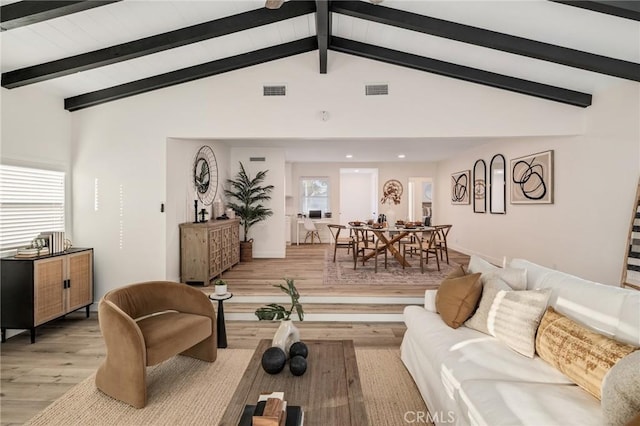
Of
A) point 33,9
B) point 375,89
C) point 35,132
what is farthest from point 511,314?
point 35,132

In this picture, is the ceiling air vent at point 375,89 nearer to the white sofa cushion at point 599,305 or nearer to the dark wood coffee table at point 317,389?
the white sofa cushion at point 599,305

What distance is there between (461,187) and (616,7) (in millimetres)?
6001

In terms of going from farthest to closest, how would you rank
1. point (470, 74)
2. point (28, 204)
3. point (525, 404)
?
point (470, 74)
point (28, 204)
point (525, 404)

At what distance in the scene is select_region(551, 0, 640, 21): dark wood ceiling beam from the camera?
7.48 ft

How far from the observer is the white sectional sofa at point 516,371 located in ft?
5.28

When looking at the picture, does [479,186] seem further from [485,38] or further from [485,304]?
[485,304]

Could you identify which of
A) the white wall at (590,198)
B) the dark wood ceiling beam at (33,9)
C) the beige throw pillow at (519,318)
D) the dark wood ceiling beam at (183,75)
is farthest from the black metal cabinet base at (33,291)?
the white wall at (590,198)

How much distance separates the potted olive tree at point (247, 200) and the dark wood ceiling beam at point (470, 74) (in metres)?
3.56

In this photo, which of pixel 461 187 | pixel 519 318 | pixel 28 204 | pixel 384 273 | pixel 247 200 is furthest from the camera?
pixel 461 187

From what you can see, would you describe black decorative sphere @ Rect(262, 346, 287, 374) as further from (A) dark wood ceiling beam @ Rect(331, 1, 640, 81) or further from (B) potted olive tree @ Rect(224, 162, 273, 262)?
(B) potted olive tree @ Rect(224, 162, 273, 262)

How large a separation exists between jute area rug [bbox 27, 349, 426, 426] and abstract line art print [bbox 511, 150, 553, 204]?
3756 millimetres

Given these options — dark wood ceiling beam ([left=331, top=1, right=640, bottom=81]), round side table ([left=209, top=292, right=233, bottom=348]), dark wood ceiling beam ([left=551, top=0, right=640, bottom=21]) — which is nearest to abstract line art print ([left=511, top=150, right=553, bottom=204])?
dark wood ceiling beam ([left=331, top=1, right=640, bottom=81])

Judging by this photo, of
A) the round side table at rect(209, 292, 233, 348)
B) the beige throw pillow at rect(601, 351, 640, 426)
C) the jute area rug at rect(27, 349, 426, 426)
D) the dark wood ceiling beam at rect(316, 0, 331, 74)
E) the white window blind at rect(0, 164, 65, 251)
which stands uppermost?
the dark wood ceiling beam at rect(316, 0, 331, 74)

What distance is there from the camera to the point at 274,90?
4516 mm
